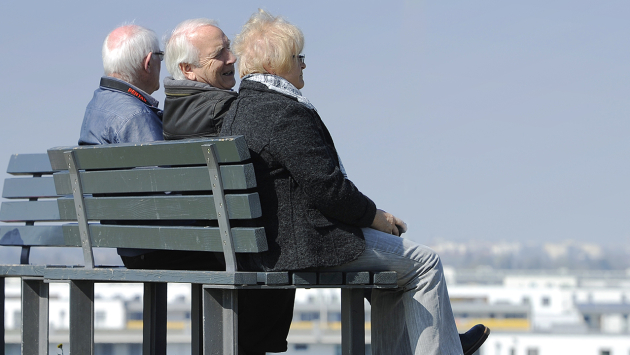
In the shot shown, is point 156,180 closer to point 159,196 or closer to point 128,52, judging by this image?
point 159,196

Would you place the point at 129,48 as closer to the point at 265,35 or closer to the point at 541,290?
the point at 265,35

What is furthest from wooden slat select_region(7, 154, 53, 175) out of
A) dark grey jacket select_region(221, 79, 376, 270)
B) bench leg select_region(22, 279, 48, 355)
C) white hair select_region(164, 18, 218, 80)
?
dark grey jacket select_region(221, 79, 376, 270)

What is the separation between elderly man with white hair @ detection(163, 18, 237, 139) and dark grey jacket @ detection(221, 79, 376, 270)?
0.30 m

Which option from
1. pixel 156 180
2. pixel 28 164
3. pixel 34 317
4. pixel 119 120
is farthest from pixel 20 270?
pixel 156 180

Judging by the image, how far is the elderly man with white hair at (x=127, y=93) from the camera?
3.86 metres

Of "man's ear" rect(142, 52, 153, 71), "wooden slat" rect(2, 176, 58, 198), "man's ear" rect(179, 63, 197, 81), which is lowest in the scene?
"wooden slat" rect(2, 176, 58, 198)

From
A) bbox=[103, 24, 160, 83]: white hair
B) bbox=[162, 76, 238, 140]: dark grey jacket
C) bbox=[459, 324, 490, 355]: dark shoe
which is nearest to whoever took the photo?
bbox=[162, 76, 238, 140]: dark grey jacket

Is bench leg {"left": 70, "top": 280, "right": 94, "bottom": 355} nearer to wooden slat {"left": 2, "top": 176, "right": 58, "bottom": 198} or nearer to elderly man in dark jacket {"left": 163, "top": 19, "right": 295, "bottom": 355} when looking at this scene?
elderly man in dark jacket {"left": 163, "top": 19, "right": 295, "bottom": 355}

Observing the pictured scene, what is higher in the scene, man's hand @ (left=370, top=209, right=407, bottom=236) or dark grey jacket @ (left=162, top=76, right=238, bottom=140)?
dark grey jacket @ (left=162, top=76, right=238, bottom=140)

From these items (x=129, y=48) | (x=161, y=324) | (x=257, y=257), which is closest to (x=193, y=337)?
(x=161, y=324)

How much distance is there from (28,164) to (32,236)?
36 centimetres

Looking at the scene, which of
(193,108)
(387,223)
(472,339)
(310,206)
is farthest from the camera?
(472,339)

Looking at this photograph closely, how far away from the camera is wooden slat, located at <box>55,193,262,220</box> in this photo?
3016 millimetres

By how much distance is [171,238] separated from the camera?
10.6ft
